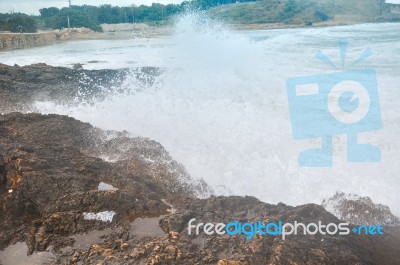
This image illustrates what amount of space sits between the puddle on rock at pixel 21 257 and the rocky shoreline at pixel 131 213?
0.06 ft

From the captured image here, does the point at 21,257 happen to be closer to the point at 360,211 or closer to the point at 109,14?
the point at 360,211

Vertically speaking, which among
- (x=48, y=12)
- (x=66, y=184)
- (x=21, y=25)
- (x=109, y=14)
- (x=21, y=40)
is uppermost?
(x=48, y=12)

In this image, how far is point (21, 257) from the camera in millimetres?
2908

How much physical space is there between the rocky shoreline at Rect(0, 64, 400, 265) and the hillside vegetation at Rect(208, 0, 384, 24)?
6192 cm

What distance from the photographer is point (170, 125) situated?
691 cm

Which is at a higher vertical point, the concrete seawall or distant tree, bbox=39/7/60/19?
distant tree, bbox=39/7/60/19

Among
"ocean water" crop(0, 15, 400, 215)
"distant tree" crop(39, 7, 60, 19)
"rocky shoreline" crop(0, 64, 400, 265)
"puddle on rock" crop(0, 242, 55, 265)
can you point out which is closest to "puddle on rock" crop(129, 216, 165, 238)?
"rocky shoreline" crop(0, 64, 400, 265)

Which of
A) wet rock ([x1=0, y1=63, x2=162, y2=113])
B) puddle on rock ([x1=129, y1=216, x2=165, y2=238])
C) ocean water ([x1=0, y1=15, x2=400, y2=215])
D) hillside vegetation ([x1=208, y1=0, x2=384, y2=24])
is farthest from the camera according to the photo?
hillside vegetation ([x1=208, y1=0, x2=384, y2=24])

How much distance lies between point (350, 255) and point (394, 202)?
2116 millimetres

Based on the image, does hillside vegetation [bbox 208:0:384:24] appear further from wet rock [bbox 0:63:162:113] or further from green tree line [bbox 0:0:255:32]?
wet rock [bbox 0:63:162:113]

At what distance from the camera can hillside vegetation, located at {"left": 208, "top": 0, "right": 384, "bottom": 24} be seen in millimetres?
65062

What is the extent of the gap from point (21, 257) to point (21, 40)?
34.1 metres

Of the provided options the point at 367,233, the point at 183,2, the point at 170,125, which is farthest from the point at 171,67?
Result: the point at 183,2

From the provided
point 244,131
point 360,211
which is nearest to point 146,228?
point 360,211
